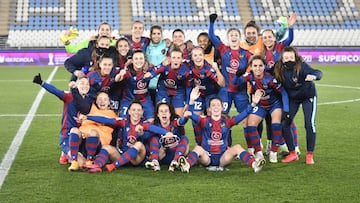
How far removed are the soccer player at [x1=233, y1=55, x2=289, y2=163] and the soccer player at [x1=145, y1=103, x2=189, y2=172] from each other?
0.93 metres

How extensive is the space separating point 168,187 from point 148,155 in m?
1.25

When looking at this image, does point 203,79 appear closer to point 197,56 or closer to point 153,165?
point 197,56

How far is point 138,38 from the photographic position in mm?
8883

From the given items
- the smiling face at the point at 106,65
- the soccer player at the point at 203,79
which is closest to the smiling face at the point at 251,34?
the soccer player at the point at 203,79

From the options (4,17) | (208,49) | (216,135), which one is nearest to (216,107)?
(216,135)

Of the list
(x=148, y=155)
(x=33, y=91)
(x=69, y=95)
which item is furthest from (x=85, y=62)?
(x=33, y=91)

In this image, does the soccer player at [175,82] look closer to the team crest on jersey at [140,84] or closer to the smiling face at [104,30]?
the team crest on jersey at [140,84]

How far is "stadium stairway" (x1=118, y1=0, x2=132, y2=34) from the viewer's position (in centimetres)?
3222

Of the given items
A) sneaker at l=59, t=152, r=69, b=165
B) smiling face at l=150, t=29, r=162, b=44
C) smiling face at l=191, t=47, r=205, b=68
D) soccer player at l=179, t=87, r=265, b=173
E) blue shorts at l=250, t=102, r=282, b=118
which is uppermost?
smiling face at l=150, t=29, r=162, b=44

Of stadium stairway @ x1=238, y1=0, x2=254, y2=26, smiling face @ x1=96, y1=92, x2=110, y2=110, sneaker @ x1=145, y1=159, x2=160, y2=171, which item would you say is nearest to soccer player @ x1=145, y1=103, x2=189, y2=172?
sneaker @ x1=145, y1=159, x2=160, y2=171

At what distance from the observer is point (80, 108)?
7.68 m

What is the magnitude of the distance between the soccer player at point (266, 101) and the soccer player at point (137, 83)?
3.72 feet

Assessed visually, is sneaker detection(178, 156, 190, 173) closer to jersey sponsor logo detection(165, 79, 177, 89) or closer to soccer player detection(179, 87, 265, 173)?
soccer player detection(179, 87, 265, 173)

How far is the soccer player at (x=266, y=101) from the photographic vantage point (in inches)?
307
